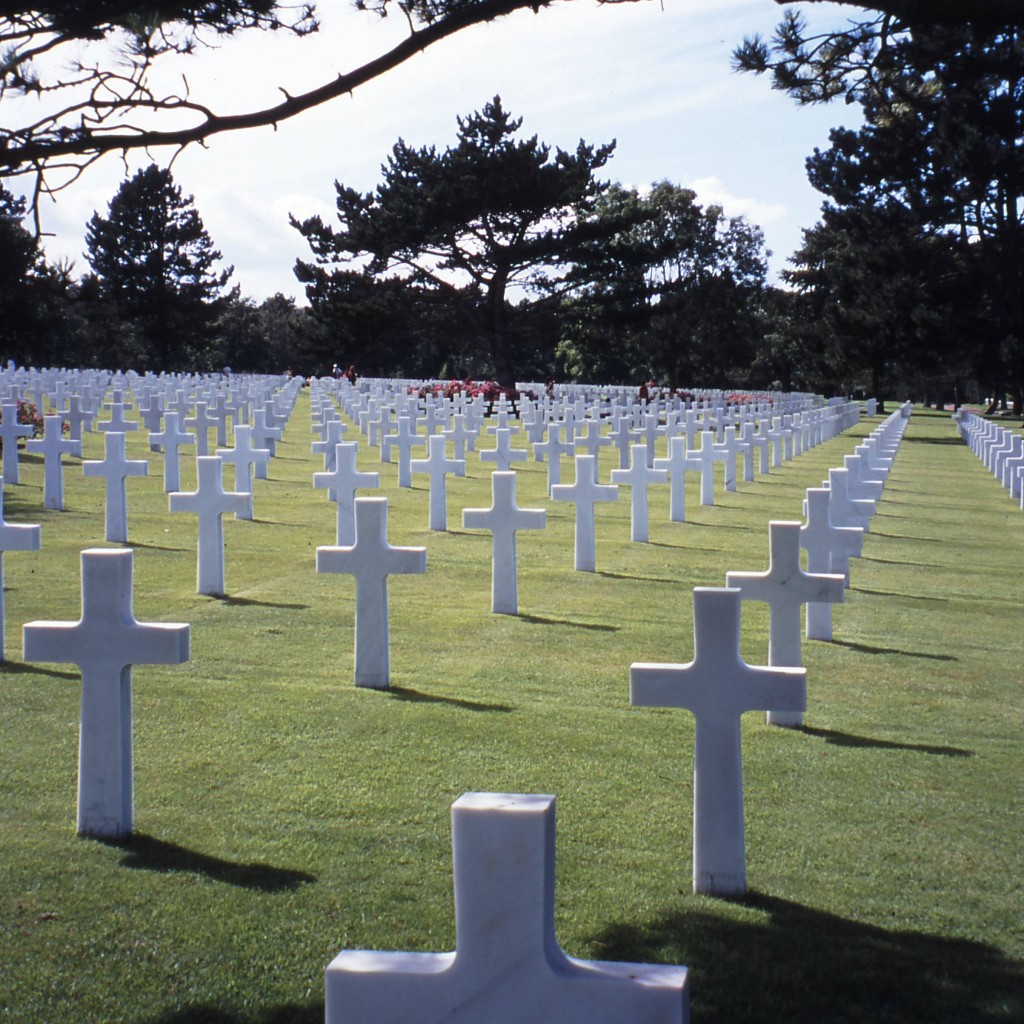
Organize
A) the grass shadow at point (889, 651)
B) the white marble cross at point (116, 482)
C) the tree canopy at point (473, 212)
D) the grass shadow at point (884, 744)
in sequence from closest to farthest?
1. the grass shadow at point (884, 744)
2. the grass shadow at point (889, 651)
3. the white marble cross at point (116, 482)
4. the tree canopy at point (473, 212)

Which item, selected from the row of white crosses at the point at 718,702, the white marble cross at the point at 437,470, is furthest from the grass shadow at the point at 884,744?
the white marble cross at the point at 437,470

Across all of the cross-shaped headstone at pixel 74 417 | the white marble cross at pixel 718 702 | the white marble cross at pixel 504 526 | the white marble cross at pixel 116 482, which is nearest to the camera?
the white marble cross at pixel 718 702

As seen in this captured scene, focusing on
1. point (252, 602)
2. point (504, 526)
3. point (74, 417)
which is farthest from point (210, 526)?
point (74, 417)

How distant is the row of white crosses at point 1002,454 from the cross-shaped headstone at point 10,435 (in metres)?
13.2

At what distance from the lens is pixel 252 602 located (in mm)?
9664

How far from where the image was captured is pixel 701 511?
666 inches

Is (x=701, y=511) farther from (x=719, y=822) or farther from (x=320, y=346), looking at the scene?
(x=320, y=346)

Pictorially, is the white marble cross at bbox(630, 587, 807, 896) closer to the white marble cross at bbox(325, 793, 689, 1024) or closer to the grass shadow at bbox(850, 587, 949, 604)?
the white marble cross at bbox(325, 793, 689, 1024)

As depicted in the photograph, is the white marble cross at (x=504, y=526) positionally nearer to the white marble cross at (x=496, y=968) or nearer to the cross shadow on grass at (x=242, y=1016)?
the cross shadow on grass at (x=242, y=1016)

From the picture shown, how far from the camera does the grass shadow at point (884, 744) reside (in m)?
Result: 6.25

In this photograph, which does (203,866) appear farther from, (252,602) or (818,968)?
(252,602)

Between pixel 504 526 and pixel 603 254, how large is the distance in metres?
37.8

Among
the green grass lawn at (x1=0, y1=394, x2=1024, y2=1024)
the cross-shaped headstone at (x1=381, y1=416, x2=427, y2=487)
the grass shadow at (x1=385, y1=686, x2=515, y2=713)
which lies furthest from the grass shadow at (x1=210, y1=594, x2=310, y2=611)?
the cross-shaped headstone at (x1=381, y1=416, x2=427, y2=487)

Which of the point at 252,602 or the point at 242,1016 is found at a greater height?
the point at 252,602
